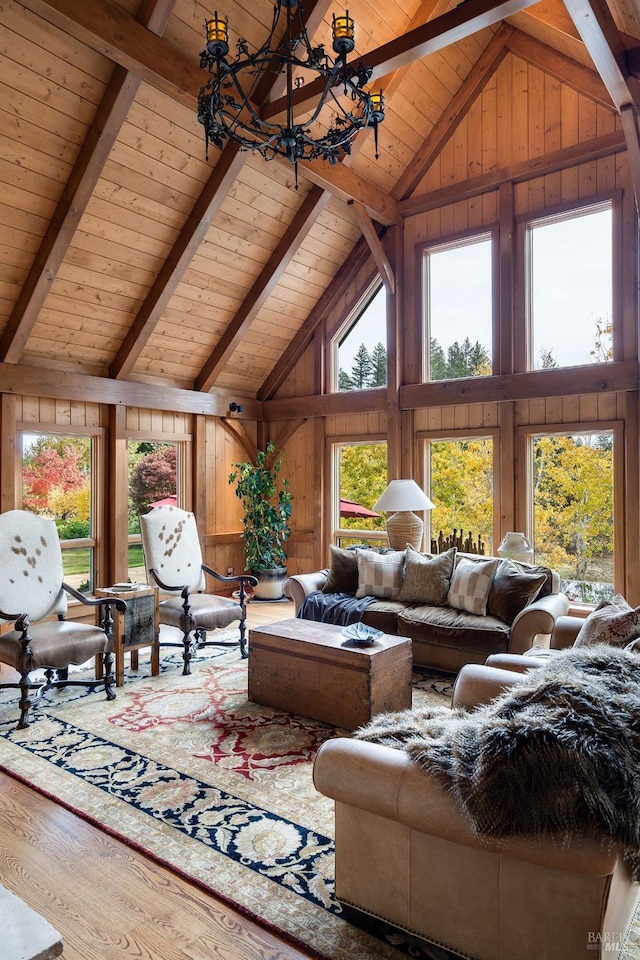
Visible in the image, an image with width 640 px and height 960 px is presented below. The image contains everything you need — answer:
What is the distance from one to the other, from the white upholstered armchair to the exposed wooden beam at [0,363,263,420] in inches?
68.0

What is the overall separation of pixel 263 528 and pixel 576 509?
3.57 m

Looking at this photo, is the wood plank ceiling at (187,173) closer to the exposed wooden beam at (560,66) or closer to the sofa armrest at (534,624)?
the exposed wooden beam at (560,66)

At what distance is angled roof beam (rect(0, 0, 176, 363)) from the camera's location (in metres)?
4.22

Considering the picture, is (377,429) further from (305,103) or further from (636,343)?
(305,103)

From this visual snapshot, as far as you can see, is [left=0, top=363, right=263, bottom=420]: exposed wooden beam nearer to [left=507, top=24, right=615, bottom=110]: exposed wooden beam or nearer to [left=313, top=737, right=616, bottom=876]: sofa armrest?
[left=507, top=24, right=615, bottom=110]: exposed wooden beam

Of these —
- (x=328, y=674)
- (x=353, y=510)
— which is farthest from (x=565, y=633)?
(x=353, y=510)

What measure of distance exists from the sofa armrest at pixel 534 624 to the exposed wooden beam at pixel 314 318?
15.5 feet

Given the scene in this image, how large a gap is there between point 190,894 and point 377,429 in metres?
5.58

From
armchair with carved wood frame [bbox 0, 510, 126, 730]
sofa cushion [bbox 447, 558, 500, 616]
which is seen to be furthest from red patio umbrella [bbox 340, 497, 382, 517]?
armchair with carved wood frame [bbox 0, 510, 126, 730]

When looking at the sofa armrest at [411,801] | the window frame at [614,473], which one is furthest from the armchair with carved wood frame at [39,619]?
the window frame at [614,473]

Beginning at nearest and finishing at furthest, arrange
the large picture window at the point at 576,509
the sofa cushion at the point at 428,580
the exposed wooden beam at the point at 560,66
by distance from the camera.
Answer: the sofa cushion at the point at 428,580
the exposed wooden beam at the point at 560,66
the large picture window at the point at 576,509

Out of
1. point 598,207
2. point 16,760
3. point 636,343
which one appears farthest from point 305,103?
point 16,760

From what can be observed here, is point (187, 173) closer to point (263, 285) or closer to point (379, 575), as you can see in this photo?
point (263, 285)

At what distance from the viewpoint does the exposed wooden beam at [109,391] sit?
220 inches
